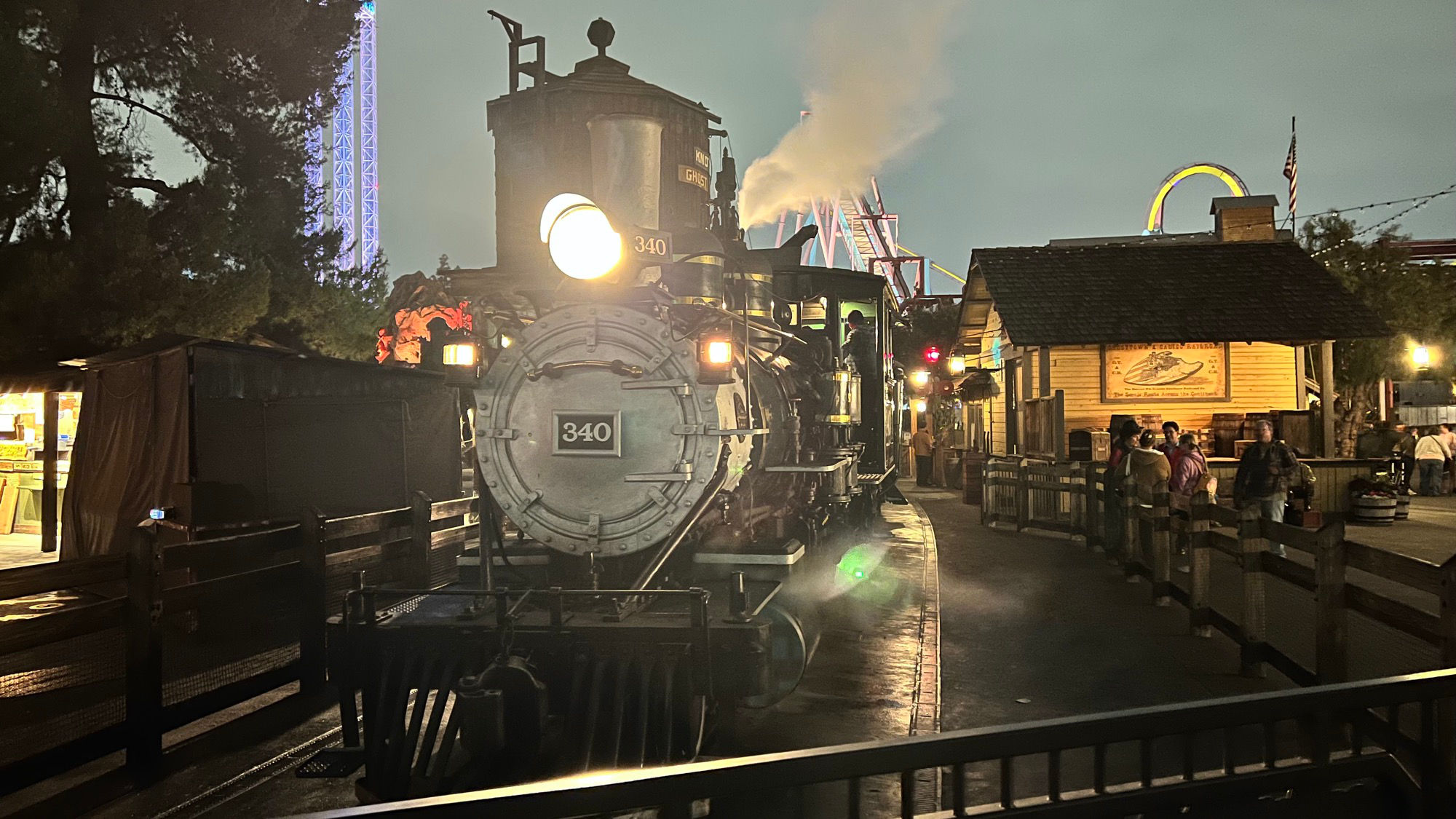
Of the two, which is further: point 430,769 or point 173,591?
point 173,591

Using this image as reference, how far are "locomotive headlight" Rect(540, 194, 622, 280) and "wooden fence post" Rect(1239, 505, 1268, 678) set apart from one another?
4.39 metres

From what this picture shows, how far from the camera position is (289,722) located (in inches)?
216

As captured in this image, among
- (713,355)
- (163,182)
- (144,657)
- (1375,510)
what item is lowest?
(1375,510)

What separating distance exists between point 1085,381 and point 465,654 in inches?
586

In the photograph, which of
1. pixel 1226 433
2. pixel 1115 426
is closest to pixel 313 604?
pixel 1115 426

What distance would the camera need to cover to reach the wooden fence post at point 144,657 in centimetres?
455

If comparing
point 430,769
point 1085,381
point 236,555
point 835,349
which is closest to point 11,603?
point 236,555

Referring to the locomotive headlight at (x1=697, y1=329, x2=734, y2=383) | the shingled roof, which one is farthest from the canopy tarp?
the shingled roof

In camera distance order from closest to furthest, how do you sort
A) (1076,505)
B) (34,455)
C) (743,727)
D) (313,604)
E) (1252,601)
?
(743,727) < (1252,601) < (313,604) < (1076,505) < (34,455)

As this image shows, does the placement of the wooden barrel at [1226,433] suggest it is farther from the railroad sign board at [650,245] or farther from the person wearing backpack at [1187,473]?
the railroad sign board at [650,245]

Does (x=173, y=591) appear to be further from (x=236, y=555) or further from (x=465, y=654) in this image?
(x=465, y=654)

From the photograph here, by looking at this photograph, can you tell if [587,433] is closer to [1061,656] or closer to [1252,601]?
[1061,656]

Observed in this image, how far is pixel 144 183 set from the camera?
13180mm

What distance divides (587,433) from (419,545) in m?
3.38
